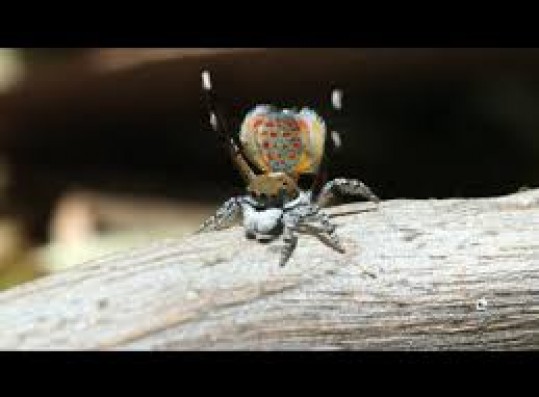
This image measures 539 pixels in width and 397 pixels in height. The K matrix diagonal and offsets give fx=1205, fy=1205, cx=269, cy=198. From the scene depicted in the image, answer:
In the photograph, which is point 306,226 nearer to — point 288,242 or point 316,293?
point 288,242

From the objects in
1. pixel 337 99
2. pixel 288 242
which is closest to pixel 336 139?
pixel 337 99

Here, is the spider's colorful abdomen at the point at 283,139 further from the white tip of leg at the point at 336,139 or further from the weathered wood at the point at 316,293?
the weathered wood at the point at 316,293

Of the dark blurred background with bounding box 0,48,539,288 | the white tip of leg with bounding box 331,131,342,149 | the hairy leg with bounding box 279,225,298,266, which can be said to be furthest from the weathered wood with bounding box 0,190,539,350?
the dark blurred background with bounding box 0,48,539,288

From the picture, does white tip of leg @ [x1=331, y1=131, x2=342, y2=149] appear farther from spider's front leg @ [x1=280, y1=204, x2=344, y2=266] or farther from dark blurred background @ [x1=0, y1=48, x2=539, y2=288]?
dark blurred background @ [x1=0, y1=48, x2=539, y2=288]

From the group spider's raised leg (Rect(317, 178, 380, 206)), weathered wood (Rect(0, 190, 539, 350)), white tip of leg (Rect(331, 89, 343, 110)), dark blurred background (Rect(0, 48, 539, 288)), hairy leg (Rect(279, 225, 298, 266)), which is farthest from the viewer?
dark blurred background (Rect(0, 48, 539, 288))

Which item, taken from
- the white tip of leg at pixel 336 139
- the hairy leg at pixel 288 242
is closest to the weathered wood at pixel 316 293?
the hairy leg at pixel 288 242

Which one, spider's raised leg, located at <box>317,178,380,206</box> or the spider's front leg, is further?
spider's raised leg, located at <box>317,178,380,206</box>

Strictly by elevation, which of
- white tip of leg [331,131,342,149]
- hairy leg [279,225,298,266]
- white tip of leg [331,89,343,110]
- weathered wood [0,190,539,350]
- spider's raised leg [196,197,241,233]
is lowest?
weathered wood [0,190,539,350]
